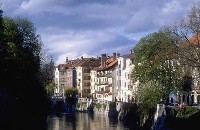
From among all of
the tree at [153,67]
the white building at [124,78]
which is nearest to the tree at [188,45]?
the tree at [153,67]

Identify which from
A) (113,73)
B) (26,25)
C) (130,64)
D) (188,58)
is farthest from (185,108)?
(113,73)

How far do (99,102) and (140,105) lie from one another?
36.1 metres

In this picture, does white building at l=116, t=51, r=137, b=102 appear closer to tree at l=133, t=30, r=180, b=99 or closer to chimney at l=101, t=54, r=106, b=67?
tree at l=133, t=30, r=180, b=99

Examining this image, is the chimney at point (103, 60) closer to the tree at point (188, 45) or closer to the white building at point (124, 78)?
the white building at point (124, 78)

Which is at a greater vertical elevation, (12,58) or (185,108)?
(12,58)

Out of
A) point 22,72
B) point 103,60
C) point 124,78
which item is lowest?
point 22,72

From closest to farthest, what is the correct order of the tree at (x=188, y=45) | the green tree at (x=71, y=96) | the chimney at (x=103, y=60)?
the tree at (x=188, y=45) → the green tree at (x=71, y=96) → the chimney at (x=103, y=60)

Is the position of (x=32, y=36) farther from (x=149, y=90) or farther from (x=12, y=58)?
(x=149, y=90)

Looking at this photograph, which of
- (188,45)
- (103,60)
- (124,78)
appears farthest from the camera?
(103,60)

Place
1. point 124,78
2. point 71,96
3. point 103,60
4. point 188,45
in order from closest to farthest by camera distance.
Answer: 1. point 188,45
2. point 124,78
3. point 71,96
4. point 103,60

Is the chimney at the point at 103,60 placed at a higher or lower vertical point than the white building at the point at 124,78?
higher

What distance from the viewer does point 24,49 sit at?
6506 cm

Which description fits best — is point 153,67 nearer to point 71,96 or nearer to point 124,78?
point 124,78

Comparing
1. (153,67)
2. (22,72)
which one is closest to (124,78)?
(153,67)
